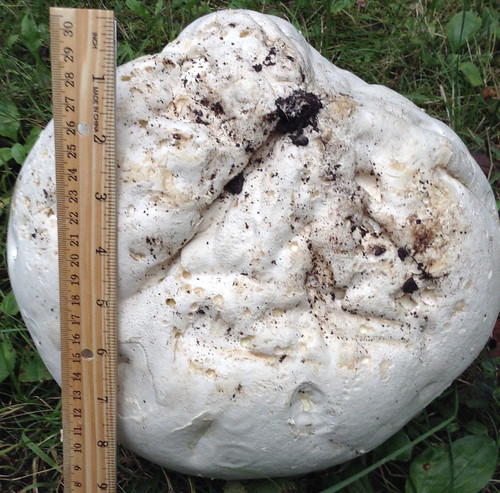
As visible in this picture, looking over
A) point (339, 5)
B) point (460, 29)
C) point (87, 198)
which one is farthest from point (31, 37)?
point (460, 29)

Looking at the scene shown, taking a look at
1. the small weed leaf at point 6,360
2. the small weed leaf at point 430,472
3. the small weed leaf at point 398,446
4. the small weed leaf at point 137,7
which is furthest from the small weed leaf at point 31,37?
the small weed leaf at point 430,472

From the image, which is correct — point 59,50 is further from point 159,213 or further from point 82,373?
point 82,373

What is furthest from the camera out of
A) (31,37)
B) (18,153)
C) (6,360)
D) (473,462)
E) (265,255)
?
(31,37)

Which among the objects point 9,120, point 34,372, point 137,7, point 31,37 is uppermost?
point 137,7

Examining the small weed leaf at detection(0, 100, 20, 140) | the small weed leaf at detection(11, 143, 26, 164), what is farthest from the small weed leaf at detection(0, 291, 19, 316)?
the small weed leaf at detection(0, 100, 20, 140)

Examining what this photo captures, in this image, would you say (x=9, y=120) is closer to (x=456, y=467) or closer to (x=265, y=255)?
(x=265, y=255)

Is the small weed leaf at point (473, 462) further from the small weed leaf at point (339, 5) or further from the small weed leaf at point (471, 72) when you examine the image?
the small weed leaf at point (339, 5)
